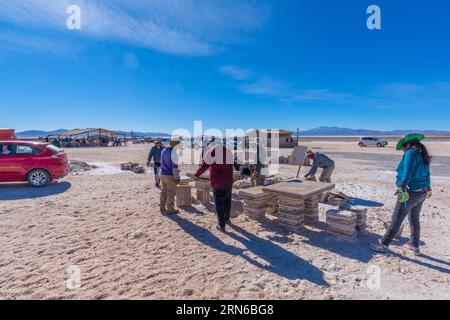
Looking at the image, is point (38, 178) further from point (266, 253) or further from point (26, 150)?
point (266, 253)

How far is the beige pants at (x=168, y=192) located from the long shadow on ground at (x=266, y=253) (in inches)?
32.1

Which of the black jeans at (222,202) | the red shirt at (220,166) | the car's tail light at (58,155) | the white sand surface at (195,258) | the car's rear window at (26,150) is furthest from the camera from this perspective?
the car's tail light at (58,155)

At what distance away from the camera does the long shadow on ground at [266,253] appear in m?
3.43

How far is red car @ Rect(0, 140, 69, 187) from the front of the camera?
326 inches

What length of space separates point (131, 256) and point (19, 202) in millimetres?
5309

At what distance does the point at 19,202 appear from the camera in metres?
6.88

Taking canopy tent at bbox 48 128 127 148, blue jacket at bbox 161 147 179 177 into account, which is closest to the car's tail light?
blue jacket at bbox 161 147 179 177

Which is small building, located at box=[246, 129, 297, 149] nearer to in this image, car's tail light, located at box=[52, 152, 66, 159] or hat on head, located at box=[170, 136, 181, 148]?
car's tail light, located at box=[52, 152, 66, 159]

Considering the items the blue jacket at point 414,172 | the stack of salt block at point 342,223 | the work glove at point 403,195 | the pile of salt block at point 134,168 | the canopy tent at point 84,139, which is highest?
the canopy tent at point 84,139

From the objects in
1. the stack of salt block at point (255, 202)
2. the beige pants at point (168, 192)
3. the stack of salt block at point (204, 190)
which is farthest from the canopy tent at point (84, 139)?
the stack of salt block at point (255, 202)

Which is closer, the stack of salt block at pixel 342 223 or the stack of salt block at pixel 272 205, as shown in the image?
the stack of salt block at pixel 342 223

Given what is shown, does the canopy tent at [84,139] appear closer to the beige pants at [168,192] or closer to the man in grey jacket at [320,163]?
the beige pants at [168,192]

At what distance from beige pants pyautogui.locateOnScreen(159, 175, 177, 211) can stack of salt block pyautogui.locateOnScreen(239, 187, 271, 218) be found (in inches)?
67.5
